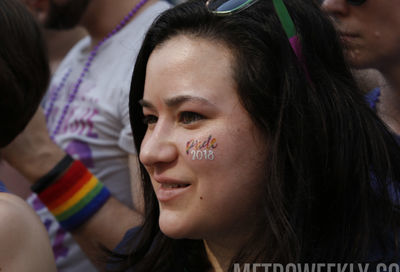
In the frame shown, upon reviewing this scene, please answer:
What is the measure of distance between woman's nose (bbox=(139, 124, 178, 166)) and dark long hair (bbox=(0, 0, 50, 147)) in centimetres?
64

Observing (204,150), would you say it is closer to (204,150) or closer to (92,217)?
(204,150)

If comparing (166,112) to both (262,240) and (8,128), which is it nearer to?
(262,240)

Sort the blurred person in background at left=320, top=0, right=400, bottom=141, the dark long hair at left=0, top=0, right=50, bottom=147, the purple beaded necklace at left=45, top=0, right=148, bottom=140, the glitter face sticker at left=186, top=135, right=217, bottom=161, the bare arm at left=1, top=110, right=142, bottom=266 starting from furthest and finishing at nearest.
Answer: the purple beaded necklace at left=45, top=0, right=148, bottom=140
the bare arm at left=1, top=110, right=142, bottom=266
the dark long hair at left=0, top=0, right=50, bottom=147
the blurred person in background at left=320, top=0, right=400, bottom=141
the glitter face sticker at left=186, top=135, right=217, bottom=161

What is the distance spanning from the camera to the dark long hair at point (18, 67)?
179cm

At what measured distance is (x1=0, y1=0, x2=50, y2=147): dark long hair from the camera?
5.86ft

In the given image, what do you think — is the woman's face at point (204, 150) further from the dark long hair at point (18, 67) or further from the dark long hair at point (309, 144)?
the dark long hair at point (18, 67)

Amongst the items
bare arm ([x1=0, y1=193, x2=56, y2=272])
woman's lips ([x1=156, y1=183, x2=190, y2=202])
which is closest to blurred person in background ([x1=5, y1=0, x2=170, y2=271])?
bare arm ([x1=0, y1=193, x2=56, y2=272])

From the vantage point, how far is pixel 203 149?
4.27 feet

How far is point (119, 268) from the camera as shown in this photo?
1.73 metres

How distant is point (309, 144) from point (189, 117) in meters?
0.29

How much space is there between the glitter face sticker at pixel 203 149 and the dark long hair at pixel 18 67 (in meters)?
0.77

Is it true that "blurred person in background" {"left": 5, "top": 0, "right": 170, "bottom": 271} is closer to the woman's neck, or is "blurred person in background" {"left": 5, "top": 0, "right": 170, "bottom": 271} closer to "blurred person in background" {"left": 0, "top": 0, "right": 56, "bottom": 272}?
"blurred person in background" {"left": 0, "top": 0, "right": 56, "bottom": 272}

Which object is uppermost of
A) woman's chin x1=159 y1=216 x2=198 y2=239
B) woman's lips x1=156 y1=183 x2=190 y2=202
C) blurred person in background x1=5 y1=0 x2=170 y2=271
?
woman's lips x1=156 y1=183 x2=190 y2=202

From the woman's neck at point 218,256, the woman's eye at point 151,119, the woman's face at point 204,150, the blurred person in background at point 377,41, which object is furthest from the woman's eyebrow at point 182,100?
the blurred person in background at point 377,41
